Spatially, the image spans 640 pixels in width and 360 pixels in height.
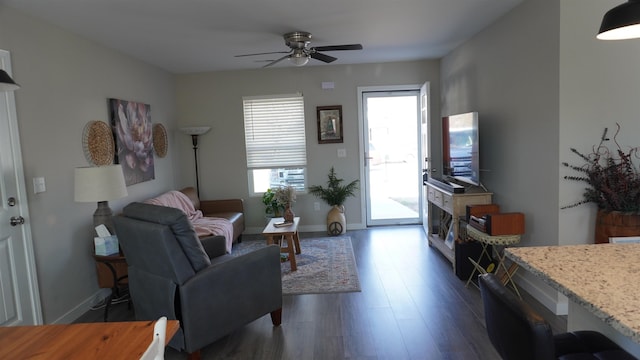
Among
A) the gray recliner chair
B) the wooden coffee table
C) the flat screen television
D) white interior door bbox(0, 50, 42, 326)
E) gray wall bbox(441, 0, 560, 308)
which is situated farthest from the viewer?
the wooden coffee table

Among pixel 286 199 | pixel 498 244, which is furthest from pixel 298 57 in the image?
pixel 498 244

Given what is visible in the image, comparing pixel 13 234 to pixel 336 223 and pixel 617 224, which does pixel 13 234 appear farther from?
pixel 617 224

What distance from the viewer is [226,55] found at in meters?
4.67

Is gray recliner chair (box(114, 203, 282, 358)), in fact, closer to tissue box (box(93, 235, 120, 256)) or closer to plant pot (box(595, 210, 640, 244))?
tissue box (box(93, 235, 120, 256))

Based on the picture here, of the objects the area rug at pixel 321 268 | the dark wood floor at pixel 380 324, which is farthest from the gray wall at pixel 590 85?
the area rug at pixel 321 268

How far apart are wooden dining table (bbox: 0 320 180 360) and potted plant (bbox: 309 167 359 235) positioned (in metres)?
4.28

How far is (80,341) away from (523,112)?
339cm

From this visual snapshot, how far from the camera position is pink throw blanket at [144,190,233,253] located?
4272 mm

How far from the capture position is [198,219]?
484 cm

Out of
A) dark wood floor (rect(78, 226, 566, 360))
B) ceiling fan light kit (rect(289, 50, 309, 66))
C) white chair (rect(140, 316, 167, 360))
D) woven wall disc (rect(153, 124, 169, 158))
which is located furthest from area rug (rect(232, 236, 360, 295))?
white chair (rect(140, 316, 167, 360))

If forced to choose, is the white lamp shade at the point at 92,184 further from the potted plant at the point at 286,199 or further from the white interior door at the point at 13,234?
the potted plant at the point at 286,199

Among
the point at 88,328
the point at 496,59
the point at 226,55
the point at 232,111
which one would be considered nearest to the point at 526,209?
the point at 496,59

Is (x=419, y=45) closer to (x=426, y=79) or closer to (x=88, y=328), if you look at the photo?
(x=426, y=79)

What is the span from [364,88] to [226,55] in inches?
79.7
